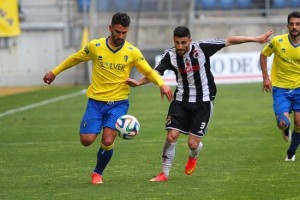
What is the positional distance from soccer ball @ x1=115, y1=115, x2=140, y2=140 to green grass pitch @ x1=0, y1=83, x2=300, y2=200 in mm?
649

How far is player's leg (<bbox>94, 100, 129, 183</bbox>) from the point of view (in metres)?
11.8

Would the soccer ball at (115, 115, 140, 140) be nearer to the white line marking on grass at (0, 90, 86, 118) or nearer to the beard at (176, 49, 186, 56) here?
the beard at (176, 49, 186, 56)

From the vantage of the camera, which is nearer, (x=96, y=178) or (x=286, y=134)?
(x=96, y=178)

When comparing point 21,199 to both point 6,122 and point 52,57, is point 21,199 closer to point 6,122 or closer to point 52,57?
point 6,122

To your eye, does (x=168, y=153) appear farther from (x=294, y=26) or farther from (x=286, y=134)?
(x=286, y=134)

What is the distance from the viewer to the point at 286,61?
45.3 ft

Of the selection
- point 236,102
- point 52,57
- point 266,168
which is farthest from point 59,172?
point 52,57

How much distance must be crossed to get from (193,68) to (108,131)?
54.3 inches

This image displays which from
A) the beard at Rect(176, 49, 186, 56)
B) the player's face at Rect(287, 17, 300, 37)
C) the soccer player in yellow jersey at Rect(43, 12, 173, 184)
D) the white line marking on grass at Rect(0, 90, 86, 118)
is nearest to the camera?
the beard at Rect(176, 49, 186, 56)

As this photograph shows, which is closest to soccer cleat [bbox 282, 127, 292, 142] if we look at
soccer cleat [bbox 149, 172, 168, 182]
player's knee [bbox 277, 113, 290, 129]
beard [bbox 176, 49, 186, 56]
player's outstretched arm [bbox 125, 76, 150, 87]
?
player's knee [bbox 277, 113, 290, 129]

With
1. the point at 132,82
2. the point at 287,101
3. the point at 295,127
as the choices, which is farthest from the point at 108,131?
the point at 295,127

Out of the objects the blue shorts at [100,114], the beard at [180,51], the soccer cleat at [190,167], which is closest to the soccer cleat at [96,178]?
the blue shorts at [100,114]

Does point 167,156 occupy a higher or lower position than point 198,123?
lower

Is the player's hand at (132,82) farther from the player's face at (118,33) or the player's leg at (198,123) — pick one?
the player's leg at (198,123)
